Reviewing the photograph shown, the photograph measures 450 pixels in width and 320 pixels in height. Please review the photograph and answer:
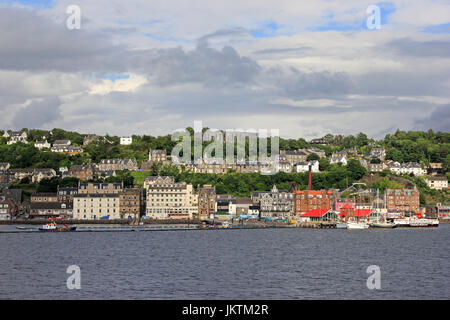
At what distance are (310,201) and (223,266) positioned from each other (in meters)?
64.8

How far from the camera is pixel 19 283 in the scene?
38875 mm

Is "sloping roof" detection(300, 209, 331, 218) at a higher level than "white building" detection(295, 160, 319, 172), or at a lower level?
lower

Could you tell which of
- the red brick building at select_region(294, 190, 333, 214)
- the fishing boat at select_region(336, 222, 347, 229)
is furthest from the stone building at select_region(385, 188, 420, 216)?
the fishing boat at select_region(336, 222, 347, 229)

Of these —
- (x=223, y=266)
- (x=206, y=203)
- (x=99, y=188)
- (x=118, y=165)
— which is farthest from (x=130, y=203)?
(x=223, y=266)

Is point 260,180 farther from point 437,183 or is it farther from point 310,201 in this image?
point 437,183

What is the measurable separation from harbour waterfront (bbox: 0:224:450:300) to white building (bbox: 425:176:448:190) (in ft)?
223

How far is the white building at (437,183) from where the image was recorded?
139875 millimetres

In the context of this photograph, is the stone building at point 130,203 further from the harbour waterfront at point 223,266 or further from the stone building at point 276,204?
the harbour waterfront at point 223,266

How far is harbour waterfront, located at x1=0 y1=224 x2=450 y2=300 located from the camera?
120ft

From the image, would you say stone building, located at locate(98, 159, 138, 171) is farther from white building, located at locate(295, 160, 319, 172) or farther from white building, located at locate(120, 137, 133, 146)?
white building, located at locate(295, 160, 319, 172)

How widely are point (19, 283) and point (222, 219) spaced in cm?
7048

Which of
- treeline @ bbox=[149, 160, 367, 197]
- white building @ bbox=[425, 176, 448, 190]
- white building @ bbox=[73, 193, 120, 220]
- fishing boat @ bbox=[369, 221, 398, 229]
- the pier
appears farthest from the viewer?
white building @ bbox=[425, 176, 448, 190]

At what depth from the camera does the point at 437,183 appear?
5531 inches

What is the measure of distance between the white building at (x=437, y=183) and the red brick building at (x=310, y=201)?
39.0m
